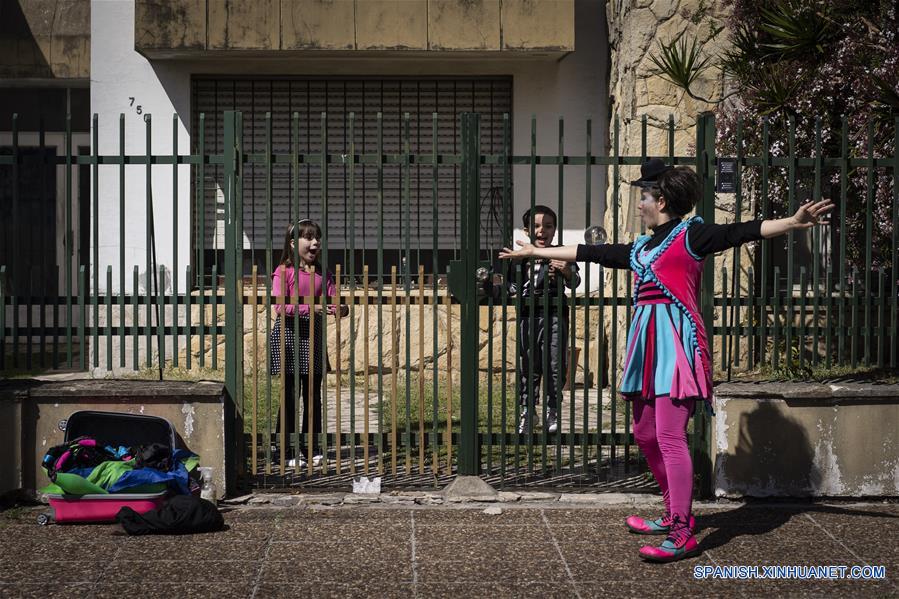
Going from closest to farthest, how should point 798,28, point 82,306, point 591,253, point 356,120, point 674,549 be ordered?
point 674,549 < point 591,253 < point 82,306 < point 798,28 < point 356,120

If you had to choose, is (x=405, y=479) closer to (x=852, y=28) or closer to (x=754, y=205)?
(x=754, y=205)

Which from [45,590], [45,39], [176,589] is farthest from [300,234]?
[45,39]

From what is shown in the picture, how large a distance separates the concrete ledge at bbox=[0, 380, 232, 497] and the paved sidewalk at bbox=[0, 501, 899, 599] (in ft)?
0.99

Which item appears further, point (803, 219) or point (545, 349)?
point (545, 349)

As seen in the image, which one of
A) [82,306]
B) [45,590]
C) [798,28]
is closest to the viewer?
[45,590]

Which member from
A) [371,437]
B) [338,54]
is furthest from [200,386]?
[338,54]

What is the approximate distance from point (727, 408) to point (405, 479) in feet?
6.53

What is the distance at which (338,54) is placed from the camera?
515 inches

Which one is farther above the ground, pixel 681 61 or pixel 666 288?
pixel 681 61

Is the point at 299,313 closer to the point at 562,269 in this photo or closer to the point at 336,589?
the point at 562,269

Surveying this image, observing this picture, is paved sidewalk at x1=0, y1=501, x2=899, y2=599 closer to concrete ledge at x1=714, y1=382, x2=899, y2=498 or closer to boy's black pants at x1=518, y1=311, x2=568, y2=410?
concrete ledge at x1=714, y1=382, x2=899, y2=498

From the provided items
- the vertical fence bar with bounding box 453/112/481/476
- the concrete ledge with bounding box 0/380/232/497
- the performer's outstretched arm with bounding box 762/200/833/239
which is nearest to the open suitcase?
the concrete ledge with bounding box 0/380/232/497

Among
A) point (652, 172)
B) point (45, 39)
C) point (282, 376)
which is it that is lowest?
point (282, 376)

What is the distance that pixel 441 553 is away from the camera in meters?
6.30
